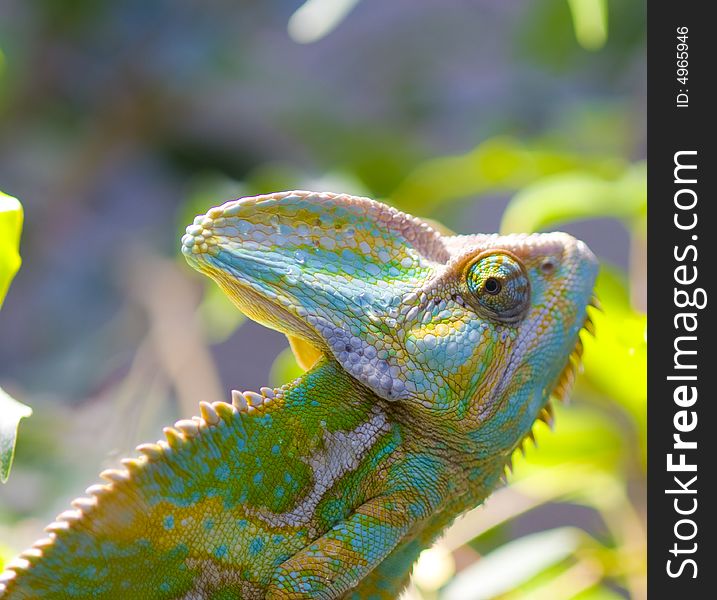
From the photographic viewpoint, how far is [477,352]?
818 mm

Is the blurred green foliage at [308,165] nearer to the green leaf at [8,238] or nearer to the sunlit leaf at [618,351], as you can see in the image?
the sunlit leaf at [618,351]

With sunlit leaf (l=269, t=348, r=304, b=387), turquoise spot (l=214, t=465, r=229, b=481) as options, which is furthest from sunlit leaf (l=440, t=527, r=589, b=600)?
turquoise spot (l=214, t=465, r=229, b=481)

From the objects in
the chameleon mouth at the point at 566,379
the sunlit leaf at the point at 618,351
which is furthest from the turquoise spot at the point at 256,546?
the sunlit leaf at the point at 618,351

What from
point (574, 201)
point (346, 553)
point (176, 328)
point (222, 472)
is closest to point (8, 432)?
point (222, 472)

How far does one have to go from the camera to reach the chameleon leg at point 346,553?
29.1 inches

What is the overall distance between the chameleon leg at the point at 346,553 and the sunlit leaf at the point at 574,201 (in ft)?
2.15

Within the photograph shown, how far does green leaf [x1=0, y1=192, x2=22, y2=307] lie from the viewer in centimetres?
75

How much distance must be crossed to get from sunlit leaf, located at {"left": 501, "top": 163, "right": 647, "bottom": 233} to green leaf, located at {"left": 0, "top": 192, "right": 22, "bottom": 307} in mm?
779
